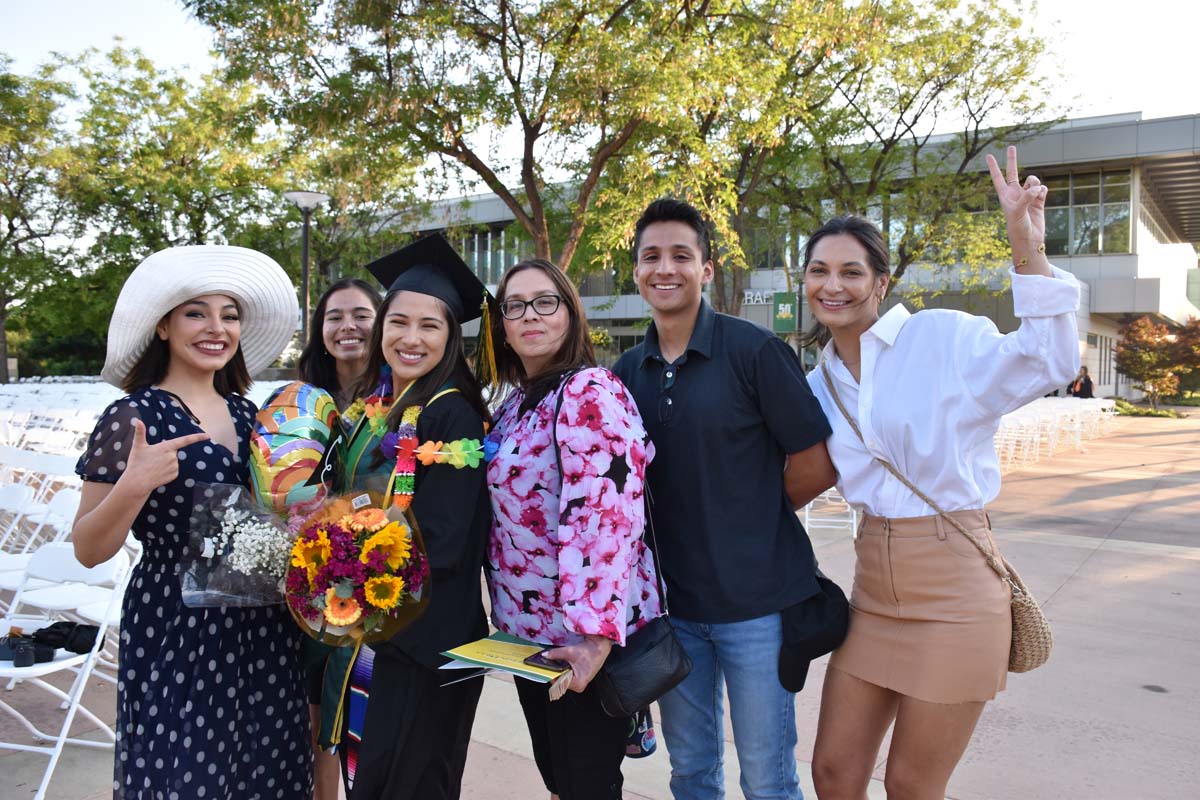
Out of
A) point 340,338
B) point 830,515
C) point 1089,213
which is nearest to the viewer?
point 340,338

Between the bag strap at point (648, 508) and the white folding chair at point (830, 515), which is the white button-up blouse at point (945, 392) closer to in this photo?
the bag strap at point (648, 508)

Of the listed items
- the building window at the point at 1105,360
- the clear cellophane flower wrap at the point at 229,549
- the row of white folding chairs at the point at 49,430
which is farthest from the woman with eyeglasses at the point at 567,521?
the building window at the point at 1105,360

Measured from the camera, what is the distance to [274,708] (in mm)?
2221

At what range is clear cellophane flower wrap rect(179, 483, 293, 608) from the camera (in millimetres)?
1960

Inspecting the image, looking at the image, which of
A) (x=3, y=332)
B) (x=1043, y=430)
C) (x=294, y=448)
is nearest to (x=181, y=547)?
(x=294, y=448)

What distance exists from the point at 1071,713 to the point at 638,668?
276 centimetres

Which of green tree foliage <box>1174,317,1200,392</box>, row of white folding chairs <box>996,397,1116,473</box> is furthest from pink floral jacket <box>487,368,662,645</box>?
green tree foliage <box>1174,317,1200,392</box>

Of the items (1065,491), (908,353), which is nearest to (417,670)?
(908,353)

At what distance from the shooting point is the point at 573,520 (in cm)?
199

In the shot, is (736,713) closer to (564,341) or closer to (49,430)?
(564,341)

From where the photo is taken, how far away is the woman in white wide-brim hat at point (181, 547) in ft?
6.63

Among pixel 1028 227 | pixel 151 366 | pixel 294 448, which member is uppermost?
pixel 1028 227

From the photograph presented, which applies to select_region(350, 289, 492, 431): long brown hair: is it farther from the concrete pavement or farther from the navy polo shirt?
the concrete pavement

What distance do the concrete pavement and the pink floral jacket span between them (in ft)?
4.24
